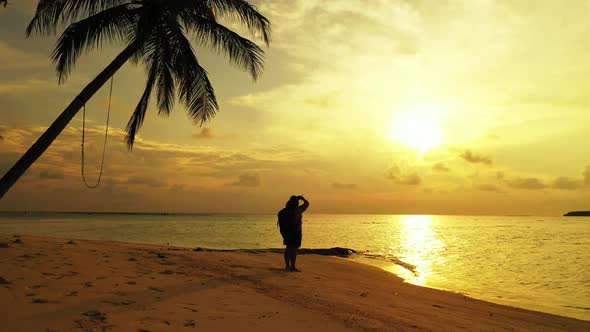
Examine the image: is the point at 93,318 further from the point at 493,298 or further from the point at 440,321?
the point at 493,298

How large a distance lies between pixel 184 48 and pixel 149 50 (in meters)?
1.41

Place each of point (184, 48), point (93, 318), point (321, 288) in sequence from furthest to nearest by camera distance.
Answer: point (184, 48)
point (321, 288)
point (93, 318)

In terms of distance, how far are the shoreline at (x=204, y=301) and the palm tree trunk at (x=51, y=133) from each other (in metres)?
1.76

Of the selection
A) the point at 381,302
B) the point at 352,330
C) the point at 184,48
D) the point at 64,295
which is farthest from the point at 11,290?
the point at 184,48

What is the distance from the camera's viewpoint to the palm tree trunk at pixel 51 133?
825 cm

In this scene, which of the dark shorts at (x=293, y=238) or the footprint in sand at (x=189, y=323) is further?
the dark shorts at (x=293, y=238)

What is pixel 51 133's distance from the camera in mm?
8680

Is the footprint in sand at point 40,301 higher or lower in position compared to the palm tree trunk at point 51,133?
lower

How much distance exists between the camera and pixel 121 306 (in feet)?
18.6

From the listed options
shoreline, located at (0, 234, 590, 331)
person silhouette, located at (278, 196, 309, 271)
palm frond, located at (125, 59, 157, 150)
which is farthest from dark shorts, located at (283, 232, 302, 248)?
palm frond, located at (125, 59, 157, 150)

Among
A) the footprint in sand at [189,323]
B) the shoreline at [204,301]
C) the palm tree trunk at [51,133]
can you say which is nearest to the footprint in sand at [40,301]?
the shoreline at [204,301]

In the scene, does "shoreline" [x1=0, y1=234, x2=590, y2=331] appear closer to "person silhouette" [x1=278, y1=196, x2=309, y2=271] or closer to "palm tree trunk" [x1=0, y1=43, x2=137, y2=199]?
"person silhouette" [x1=278, y1=196, x2=309, y2=271]

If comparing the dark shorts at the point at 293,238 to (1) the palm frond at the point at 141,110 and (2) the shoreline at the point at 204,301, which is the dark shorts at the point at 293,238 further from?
(1) the palm frond at the point at 141,110

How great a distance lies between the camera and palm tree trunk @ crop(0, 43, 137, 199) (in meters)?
8.25
